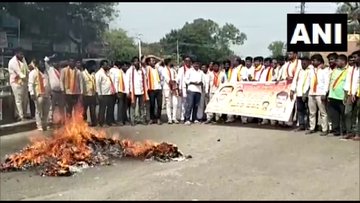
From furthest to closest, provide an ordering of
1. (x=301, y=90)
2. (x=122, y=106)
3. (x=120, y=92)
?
(x=122, y=106) → (x=120, y=92) → (x=301, y=90)

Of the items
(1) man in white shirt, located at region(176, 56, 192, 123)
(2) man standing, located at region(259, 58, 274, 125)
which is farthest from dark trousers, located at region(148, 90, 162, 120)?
(2) man standing, located at region(259, 58, 274, 125)

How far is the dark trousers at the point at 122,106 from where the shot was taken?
41.4ft

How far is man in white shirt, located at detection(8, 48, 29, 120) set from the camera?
12078 millimetres

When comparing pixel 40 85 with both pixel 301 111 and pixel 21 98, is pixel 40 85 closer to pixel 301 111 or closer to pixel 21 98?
pixel 21 98

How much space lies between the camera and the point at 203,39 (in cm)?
4962

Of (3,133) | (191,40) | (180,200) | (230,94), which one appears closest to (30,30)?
A: (3,133)

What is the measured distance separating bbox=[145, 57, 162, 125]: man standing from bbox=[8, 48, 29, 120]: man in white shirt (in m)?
2.90

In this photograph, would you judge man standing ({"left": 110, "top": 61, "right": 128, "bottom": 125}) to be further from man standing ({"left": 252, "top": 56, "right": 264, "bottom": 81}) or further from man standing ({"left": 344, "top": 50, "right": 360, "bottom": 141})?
man standing ({"left": 344, "top": 50, "right": 360, "bottom": 141})

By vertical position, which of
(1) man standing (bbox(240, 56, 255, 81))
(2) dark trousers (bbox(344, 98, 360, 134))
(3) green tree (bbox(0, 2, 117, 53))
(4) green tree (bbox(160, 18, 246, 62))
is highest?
Answer: (4) green tree (bbox(160, 18, 246, 62))

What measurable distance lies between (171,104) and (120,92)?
1.33 meters

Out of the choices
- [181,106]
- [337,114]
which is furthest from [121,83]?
[337,114]

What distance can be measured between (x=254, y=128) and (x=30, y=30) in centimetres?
628

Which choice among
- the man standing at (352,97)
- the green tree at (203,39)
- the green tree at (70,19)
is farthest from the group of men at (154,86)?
the green tree at (203,39)

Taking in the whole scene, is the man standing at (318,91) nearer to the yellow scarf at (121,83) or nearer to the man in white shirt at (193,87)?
the man in white shirt at (193,87)
